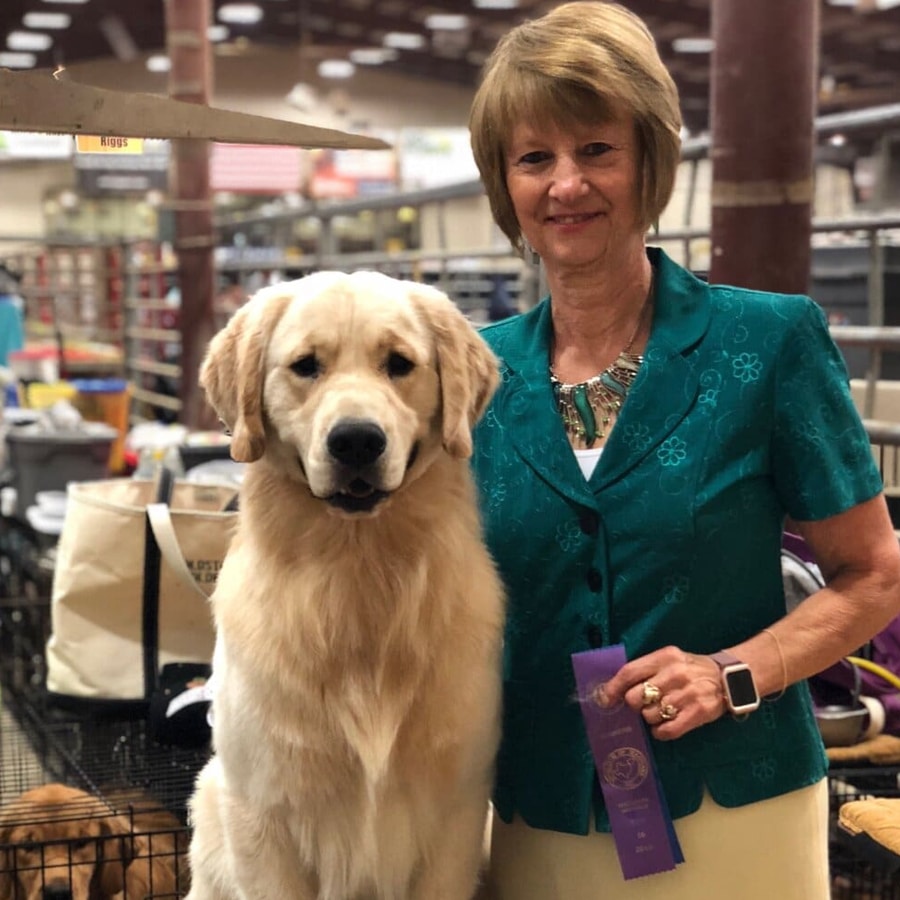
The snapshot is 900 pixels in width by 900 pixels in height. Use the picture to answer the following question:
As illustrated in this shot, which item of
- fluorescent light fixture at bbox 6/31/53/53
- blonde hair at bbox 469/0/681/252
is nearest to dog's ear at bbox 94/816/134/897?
blonde hair at bbox 469/0/681/252

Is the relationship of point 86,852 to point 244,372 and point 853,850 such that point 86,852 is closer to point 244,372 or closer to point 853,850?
point 244,372

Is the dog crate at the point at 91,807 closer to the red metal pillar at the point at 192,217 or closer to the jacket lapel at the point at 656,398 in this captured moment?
the jacket lapel at the point at 656,398

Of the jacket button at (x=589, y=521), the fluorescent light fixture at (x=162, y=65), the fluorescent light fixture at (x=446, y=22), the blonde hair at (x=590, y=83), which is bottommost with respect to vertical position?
the jacket button at (x=589, y=521)

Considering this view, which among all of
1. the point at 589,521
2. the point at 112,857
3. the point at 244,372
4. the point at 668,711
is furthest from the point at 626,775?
the point at 112,857

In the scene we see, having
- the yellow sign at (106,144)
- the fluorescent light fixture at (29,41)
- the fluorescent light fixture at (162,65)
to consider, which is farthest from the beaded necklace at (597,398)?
the fluorescent light fixture at (29,41)

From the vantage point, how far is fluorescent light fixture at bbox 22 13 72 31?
57.5 feet

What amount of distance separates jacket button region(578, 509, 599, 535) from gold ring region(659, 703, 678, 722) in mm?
260

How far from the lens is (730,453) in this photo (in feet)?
5.21

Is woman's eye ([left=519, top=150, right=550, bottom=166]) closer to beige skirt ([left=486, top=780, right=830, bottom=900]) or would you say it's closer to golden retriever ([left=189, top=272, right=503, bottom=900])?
golden retriever ([left=189, top=272, right=503, bottom=900])

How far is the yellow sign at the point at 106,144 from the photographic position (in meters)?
1.40

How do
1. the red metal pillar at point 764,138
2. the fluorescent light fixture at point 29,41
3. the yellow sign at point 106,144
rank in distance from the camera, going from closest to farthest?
the yellow sign at point 106,144 < the red metal pillar at point 764,138 < the fluorescent light fixture at point 29,41

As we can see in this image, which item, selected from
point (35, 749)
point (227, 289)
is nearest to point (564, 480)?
point (35, 749)

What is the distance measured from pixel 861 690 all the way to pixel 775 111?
1.26m

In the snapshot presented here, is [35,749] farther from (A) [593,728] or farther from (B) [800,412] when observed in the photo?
(B) [800,412]
